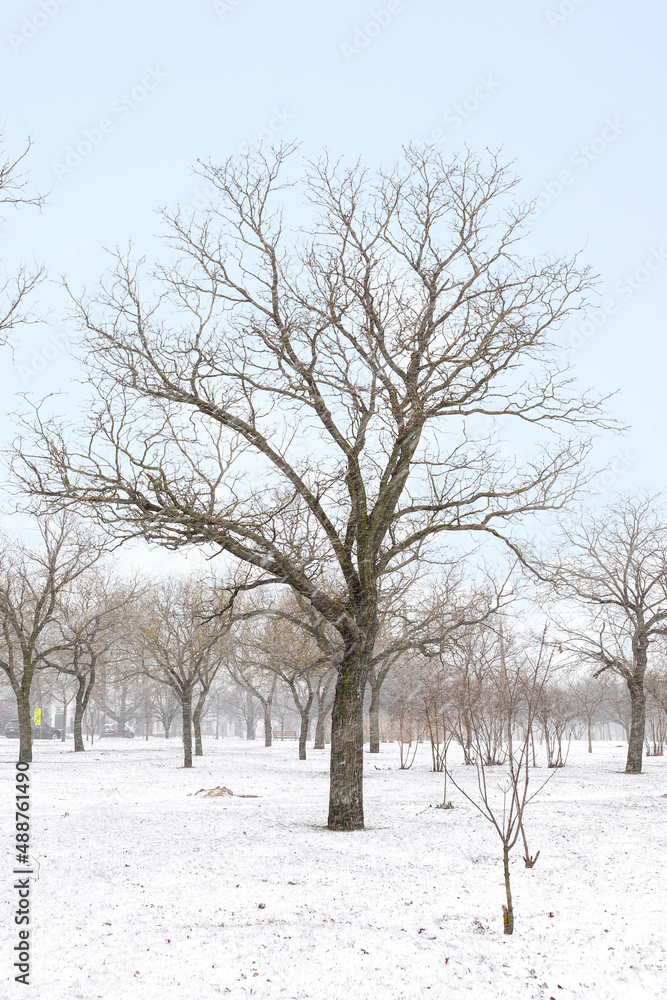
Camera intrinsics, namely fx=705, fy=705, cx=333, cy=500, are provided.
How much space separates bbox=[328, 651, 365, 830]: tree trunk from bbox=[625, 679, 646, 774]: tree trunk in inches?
555

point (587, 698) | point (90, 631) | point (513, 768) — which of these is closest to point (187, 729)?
point (90, 631)

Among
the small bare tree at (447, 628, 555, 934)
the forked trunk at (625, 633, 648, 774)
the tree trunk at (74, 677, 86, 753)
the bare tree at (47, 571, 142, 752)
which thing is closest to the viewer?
the small bare tree at (447, 628, 555, 934)

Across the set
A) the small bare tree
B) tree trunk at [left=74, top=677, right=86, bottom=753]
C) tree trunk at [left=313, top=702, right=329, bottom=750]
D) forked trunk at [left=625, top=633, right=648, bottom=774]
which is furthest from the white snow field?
tree trunk at [left=313, top=702, right=329, bottom=750]

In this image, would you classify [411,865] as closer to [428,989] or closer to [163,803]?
[428,989]

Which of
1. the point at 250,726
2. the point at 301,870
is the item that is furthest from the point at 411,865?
the point at 250,726

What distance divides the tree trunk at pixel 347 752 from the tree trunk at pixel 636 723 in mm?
14086

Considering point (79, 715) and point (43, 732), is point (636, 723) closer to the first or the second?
point (79, 715)

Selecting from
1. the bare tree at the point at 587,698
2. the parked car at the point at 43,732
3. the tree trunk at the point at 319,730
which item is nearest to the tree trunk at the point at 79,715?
the tree trunk at the point at 319,730

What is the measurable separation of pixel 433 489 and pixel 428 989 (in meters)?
7.84

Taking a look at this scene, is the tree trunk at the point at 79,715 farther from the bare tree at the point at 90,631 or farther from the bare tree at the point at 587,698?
the bare tree at the point at 587,698

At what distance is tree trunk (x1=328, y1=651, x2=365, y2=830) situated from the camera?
11.2 m

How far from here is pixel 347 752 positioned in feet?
37.0

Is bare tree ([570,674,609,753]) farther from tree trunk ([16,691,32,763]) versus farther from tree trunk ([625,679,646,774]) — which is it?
tree trunk ([16,691,32,763])

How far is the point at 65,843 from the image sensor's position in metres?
9.62
